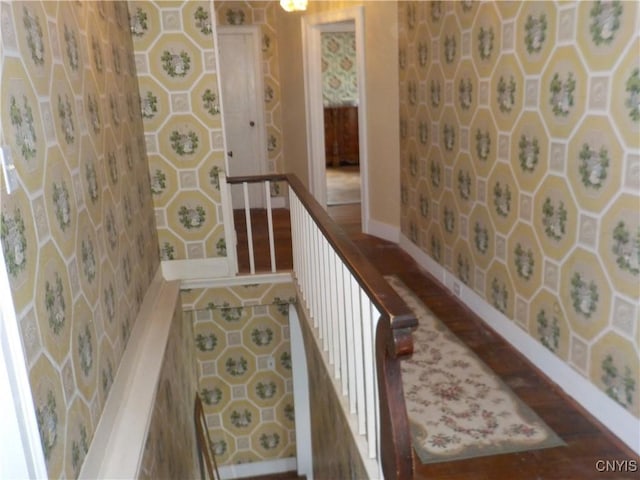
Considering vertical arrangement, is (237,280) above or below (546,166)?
below

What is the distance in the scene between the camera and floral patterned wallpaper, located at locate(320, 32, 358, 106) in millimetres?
9188

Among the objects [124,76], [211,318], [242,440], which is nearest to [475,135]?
[124,76]

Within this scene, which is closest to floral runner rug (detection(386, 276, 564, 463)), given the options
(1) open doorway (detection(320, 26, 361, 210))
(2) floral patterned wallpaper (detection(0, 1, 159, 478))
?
(2) floral patterned wallpaper (detection(0, 1, 159, 478))

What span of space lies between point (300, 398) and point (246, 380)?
539 mm

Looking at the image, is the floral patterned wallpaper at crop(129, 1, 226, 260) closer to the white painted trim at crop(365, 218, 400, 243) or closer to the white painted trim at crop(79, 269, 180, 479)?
the white painted trim at crop(79, 269, 180, 479)

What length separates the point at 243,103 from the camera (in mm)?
6047

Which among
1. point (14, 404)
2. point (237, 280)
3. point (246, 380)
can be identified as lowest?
point (246, 380)

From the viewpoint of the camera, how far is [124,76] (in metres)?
3.31

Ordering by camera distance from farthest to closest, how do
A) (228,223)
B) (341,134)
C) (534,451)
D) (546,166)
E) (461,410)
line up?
(341,134)
(228,223)
(546,166)
(461,410)
(534,451)

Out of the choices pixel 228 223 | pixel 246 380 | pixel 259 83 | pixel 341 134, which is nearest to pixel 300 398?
pixel 246 380

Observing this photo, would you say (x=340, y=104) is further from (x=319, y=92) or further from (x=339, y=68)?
(x=319, y=92)

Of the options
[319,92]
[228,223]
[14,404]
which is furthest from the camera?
[319,92]

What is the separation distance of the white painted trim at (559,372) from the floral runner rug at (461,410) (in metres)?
0.22

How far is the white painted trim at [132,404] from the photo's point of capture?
2012 millimetres
